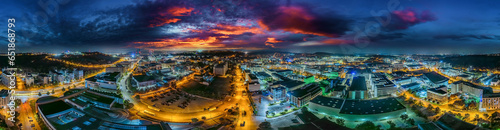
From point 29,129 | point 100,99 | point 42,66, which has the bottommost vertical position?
point 29,129

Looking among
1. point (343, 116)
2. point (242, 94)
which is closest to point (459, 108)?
point (343, 116)

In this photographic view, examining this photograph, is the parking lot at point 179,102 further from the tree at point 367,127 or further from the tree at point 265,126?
the tree at point 367,127

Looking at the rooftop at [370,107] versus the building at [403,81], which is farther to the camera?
the building at [403,81]

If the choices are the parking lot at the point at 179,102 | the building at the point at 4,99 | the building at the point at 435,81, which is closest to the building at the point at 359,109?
the parking lot at the point at 179,102

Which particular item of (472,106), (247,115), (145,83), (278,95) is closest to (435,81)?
(472,106)

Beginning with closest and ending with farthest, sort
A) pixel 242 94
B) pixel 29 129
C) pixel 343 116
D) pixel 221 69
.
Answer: pixel 29 129 < pixel 343 116 < pixel 242 94 < pixel 221 69

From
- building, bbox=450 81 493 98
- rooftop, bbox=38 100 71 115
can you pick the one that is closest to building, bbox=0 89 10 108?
rooftop, bbox=38 100 71 115

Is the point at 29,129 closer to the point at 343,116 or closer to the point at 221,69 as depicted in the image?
the point at 343,116

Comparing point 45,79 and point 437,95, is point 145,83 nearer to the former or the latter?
point 45,79
